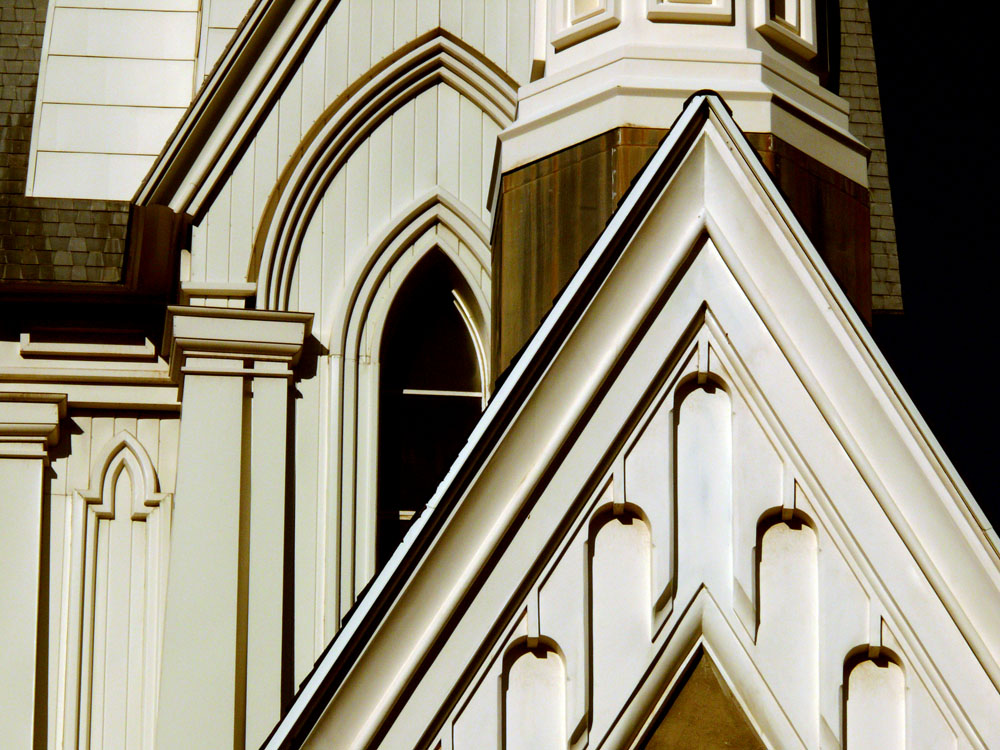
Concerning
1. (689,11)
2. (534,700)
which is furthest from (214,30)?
(534,700)

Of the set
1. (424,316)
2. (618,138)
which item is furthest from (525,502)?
(424,316)

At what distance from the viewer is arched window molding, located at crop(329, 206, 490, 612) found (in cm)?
876

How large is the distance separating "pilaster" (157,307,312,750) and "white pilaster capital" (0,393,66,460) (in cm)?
83

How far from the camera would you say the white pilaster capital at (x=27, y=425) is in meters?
9.07

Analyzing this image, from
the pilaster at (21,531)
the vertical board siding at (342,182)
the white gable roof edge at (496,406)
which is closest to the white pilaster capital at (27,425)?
the pilaster at (21,531)

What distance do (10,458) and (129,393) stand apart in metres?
0.77

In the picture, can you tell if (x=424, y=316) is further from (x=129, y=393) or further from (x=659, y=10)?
(x=659, y=10)

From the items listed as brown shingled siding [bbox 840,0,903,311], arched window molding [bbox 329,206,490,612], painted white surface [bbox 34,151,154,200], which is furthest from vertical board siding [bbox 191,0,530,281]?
brown shingled siding [bbox 840,0,903,311]

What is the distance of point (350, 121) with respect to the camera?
9.38 m

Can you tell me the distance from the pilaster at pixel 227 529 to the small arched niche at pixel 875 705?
402 cm

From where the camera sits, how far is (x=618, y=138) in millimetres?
6812

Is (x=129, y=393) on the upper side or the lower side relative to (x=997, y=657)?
upper

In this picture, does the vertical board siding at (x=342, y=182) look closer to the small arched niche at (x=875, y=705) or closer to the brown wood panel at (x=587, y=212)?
the brown wood panel at (x=587, y=212)

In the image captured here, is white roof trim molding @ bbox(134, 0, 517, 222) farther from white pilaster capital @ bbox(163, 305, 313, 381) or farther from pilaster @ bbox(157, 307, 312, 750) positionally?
pilaster @ bbox(157, 307, 312, 750)
